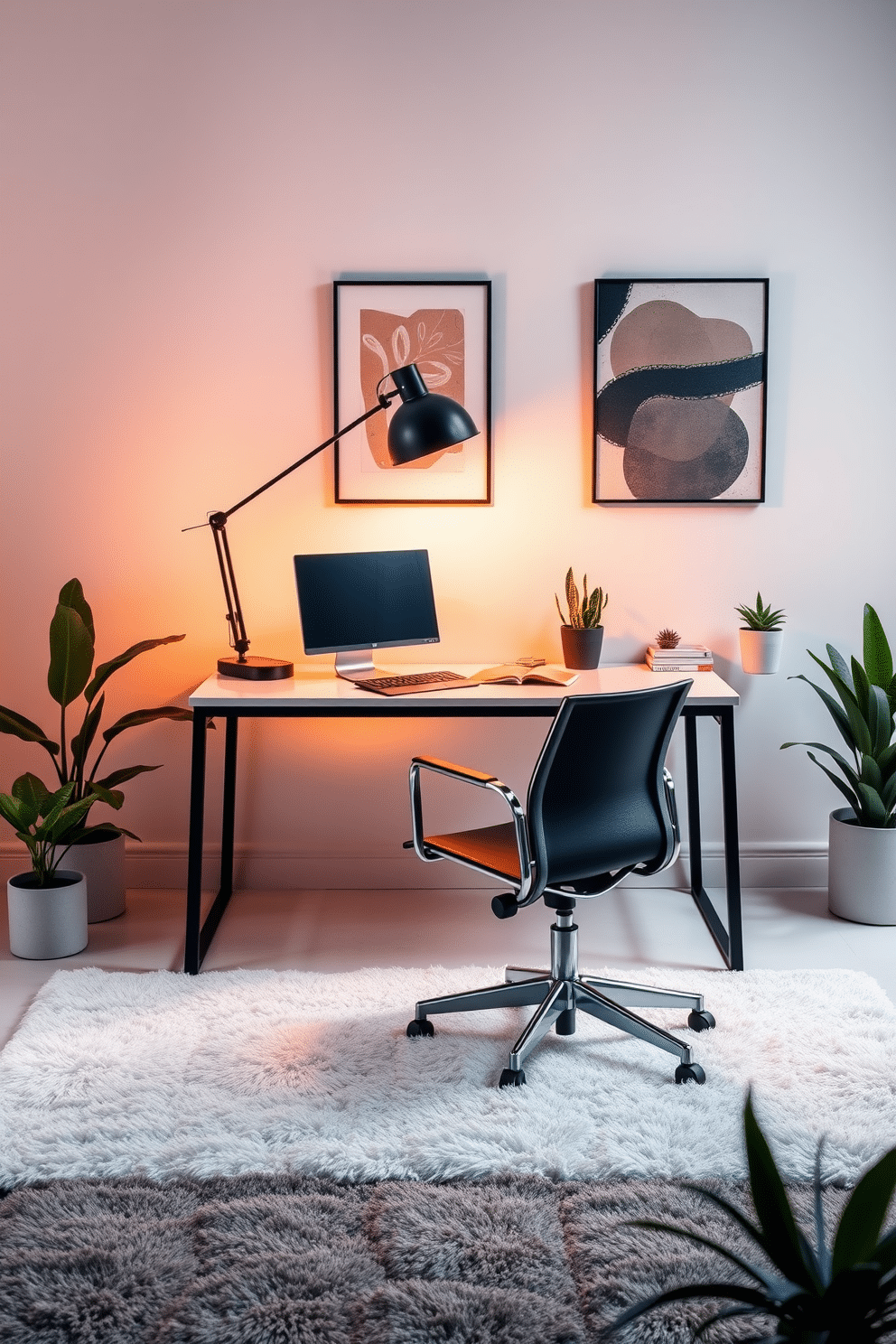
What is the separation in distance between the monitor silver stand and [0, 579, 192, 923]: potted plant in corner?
465 millimetres

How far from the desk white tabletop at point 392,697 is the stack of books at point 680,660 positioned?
0.18m

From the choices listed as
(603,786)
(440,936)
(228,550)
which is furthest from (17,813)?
(603,786)

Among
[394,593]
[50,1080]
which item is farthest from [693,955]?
[50,1080]

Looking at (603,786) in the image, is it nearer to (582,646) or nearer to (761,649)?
(582,646)

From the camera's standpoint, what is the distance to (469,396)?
3668 mm

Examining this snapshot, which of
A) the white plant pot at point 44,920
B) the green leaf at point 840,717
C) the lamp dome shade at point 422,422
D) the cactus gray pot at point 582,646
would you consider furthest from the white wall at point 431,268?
the white plant pot at point 44,920

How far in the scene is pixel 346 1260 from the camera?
6.24 feet

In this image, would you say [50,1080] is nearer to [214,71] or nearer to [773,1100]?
[773,1100]

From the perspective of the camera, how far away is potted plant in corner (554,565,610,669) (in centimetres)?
360

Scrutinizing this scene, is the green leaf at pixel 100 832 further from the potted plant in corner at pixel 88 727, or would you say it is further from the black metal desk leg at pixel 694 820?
the black metal desk leg at pixel 694 820

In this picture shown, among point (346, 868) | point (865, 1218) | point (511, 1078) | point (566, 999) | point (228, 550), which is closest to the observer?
point (865, 1218)

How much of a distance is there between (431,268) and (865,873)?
7.35ft

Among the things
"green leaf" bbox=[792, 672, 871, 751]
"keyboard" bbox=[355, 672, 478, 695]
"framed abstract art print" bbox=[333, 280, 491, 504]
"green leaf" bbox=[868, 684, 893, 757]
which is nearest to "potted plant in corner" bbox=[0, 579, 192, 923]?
"keyboard" bbox=[355, 672, 478, 695]

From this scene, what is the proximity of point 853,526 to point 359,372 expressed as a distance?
1627 millimetres
